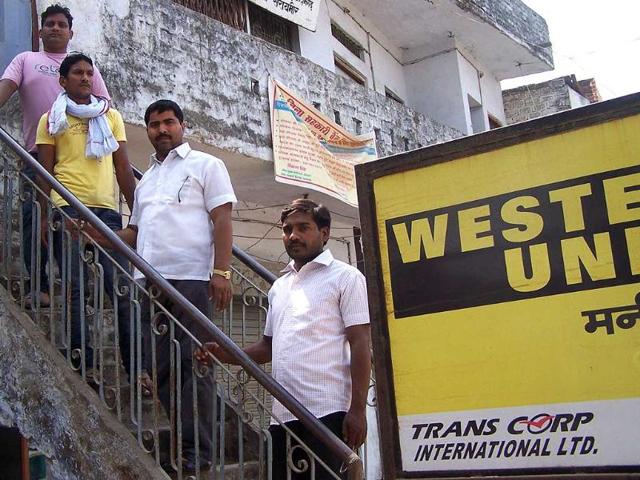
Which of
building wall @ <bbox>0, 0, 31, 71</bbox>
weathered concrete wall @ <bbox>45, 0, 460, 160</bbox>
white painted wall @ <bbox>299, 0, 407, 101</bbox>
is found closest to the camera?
building wall @ <bbox>0, 0, 31, 71</bbox>

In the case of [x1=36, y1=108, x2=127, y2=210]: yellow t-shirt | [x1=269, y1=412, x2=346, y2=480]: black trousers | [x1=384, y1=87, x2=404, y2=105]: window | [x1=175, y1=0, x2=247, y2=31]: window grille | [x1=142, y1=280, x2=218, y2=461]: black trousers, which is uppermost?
[x1=384, y1=87, x2=404, y2=105]: window

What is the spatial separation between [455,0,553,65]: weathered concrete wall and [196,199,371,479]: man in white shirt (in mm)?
9904

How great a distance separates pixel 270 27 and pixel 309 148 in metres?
2.29

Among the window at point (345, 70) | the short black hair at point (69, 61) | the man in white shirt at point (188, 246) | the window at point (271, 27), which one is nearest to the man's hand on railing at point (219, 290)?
the man in white shirt at point (188, 246)

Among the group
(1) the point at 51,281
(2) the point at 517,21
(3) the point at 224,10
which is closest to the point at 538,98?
(2) the point at 517,21

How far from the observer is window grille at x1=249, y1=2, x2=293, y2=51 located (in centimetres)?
908

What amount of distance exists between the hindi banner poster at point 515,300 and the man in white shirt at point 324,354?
1108mm

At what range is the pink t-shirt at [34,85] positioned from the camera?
4.24m

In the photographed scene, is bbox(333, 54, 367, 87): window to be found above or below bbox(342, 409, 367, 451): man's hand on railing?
above

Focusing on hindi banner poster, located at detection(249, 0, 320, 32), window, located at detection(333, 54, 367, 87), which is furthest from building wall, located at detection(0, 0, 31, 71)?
window, located at detection(333, 54, 367, 87)

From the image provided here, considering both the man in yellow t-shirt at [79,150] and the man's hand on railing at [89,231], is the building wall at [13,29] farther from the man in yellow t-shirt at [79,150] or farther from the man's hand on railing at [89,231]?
the man's hand on railing at [89,231]

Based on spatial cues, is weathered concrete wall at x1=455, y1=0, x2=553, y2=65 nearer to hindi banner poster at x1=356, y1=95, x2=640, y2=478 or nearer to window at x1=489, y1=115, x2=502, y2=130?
window at x1=489, y1=115, x2=502, y2=130

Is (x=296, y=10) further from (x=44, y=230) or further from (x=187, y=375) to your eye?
(x=187, y=375)

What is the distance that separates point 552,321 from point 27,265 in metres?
3.25
